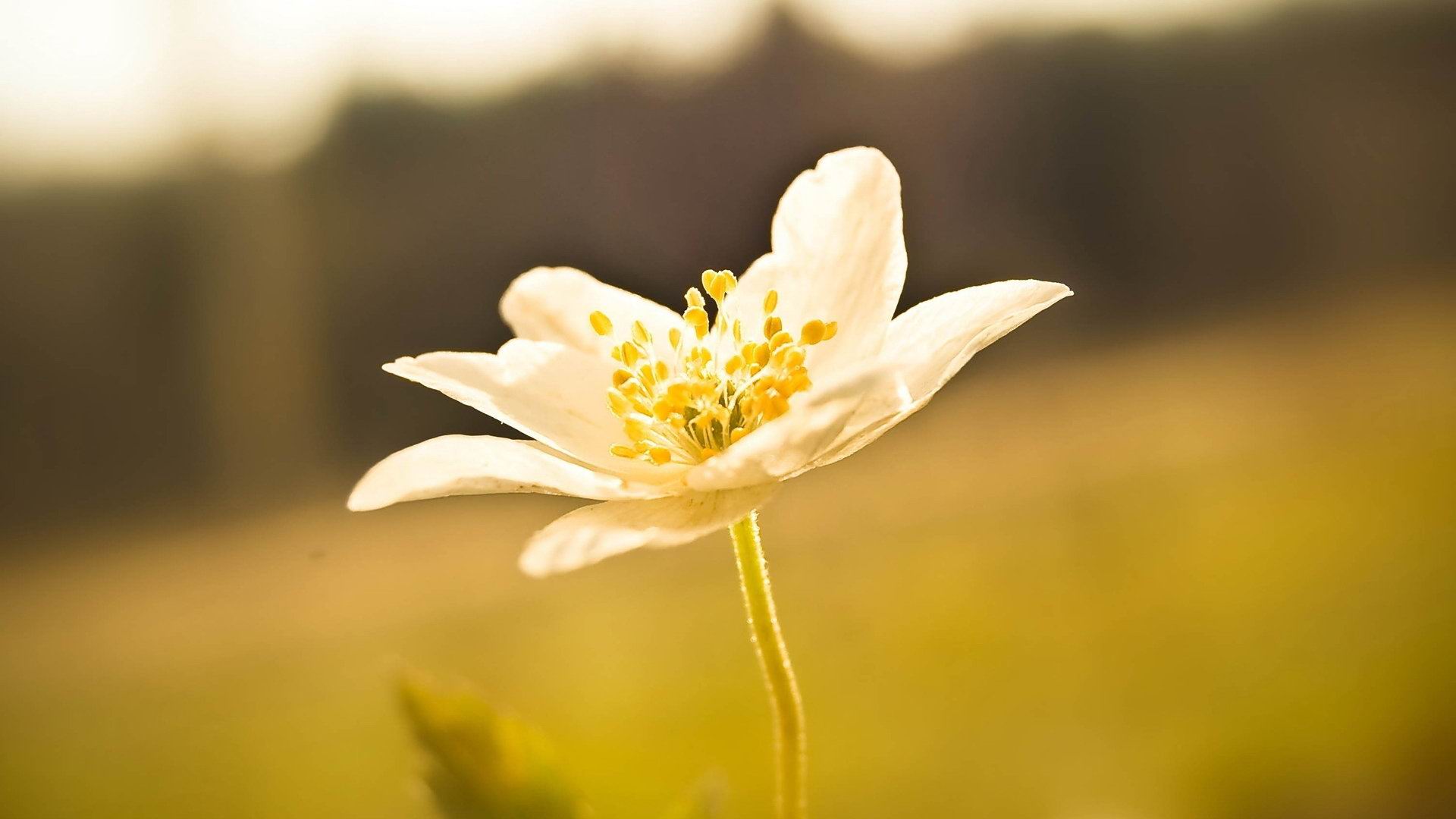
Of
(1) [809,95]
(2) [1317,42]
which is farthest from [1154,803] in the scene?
(2) [1317,42]

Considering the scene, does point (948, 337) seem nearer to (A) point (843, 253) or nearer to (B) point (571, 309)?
(A) point (843, 253)

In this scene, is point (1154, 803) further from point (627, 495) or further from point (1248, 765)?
point (627, 495)

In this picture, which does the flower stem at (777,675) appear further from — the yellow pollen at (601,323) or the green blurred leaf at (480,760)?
the yellow pollen at (601,323)

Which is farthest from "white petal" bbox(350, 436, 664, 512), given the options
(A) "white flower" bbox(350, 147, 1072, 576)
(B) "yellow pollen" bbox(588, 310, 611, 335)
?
(B) "yellow pollen" bbox(588, 310, 611, 335)

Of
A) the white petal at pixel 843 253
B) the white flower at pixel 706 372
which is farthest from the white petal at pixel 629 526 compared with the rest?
the white petal at pixel 843 253

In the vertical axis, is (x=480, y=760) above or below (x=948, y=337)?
below

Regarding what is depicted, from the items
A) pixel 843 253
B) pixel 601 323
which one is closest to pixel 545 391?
pixel 601 323
